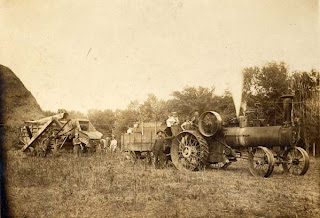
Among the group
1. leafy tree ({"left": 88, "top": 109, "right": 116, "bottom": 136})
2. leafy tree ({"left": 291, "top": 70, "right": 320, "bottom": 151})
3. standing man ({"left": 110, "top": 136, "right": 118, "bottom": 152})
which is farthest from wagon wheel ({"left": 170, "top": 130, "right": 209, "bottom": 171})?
leafy tree ({"left": 291, "top": 70, "right": 320, "bottom": 151})

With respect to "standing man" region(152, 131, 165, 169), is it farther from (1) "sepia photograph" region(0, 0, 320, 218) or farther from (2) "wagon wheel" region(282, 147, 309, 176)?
(2) "wagon wheel" region(282, 147, 309, 176)

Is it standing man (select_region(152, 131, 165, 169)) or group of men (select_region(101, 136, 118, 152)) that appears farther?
standing man (select_region(152, 131, 165, 169))

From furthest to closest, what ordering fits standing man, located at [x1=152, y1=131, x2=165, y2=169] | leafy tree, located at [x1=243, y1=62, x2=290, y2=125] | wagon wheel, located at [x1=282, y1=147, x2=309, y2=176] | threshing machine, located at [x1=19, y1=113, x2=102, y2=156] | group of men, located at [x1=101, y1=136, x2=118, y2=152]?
1. standing man, located at [x1=152, y1=131, x2=165, y2=169]
2. group of men, located at [x1=101, y1=136, x2=118, y2=152]
3. threshing machine, located at [x1=19, y1=113, x2=102, y2=156]
4. wagon wheel, located at [x1=282, y1=147, x2=309, y2=176]
5. leafy tree, located at [x1=243, y1=62, x2=290, y2=125]

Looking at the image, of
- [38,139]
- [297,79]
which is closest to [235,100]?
[297,79]

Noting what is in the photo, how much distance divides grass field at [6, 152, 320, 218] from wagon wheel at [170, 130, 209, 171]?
0.56m

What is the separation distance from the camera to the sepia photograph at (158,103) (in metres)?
3.28

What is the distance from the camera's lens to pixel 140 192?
3.46m

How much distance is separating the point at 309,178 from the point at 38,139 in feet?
10.9

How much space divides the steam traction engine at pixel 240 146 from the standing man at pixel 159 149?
21 centimetres

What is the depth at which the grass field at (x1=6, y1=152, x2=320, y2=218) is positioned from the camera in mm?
3178

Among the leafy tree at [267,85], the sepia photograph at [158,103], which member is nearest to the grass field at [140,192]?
the sepia photograph at [158,103]

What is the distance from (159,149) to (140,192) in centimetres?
161

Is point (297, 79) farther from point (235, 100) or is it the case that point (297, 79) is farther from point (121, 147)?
point (121, 147)

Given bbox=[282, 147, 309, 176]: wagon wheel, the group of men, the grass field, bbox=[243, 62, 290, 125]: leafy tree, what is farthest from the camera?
the group of men
